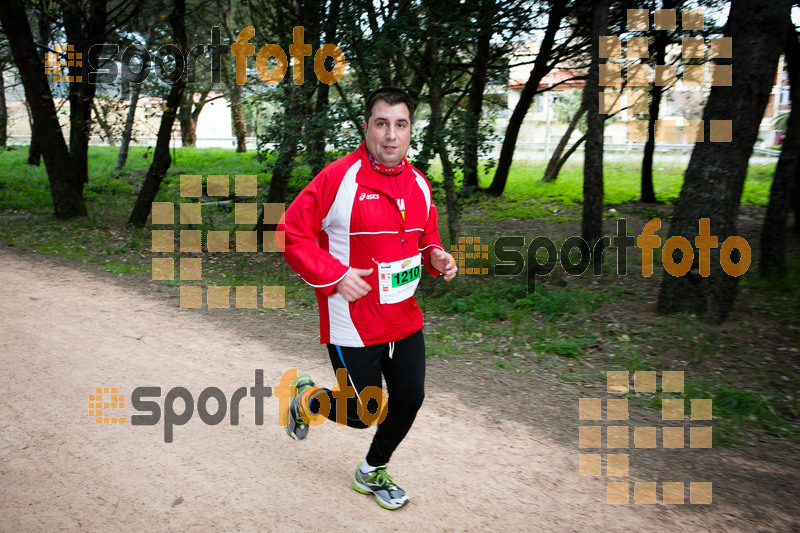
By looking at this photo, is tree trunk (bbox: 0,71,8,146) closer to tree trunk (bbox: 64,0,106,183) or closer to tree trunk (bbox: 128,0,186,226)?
tree trunk (bbox: 64,0,106,183)

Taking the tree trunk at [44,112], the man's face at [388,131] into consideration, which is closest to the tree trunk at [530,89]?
the tree trunk at [44,112]

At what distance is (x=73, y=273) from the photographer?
35.9ft

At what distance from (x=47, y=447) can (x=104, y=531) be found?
136 centimetres

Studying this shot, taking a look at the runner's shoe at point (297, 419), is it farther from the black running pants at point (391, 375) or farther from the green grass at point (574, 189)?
the green grass at point (574, 189)

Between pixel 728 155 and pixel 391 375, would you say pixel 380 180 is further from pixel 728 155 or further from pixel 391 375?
pixel 728 155

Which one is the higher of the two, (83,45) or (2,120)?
→ (83,45)

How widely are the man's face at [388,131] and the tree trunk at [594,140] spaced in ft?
24.0

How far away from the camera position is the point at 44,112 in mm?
14961

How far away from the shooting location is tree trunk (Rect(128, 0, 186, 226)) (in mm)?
13070

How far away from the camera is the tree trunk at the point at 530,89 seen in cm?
1452

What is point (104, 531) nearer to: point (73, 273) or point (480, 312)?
point (480, 312)

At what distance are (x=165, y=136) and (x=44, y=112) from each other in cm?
331

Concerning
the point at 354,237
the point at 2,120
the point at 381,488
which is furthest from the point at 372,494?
the point at 2,120

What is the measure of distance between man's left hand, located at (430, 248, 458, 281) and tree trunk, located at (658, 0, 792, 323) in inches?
206
